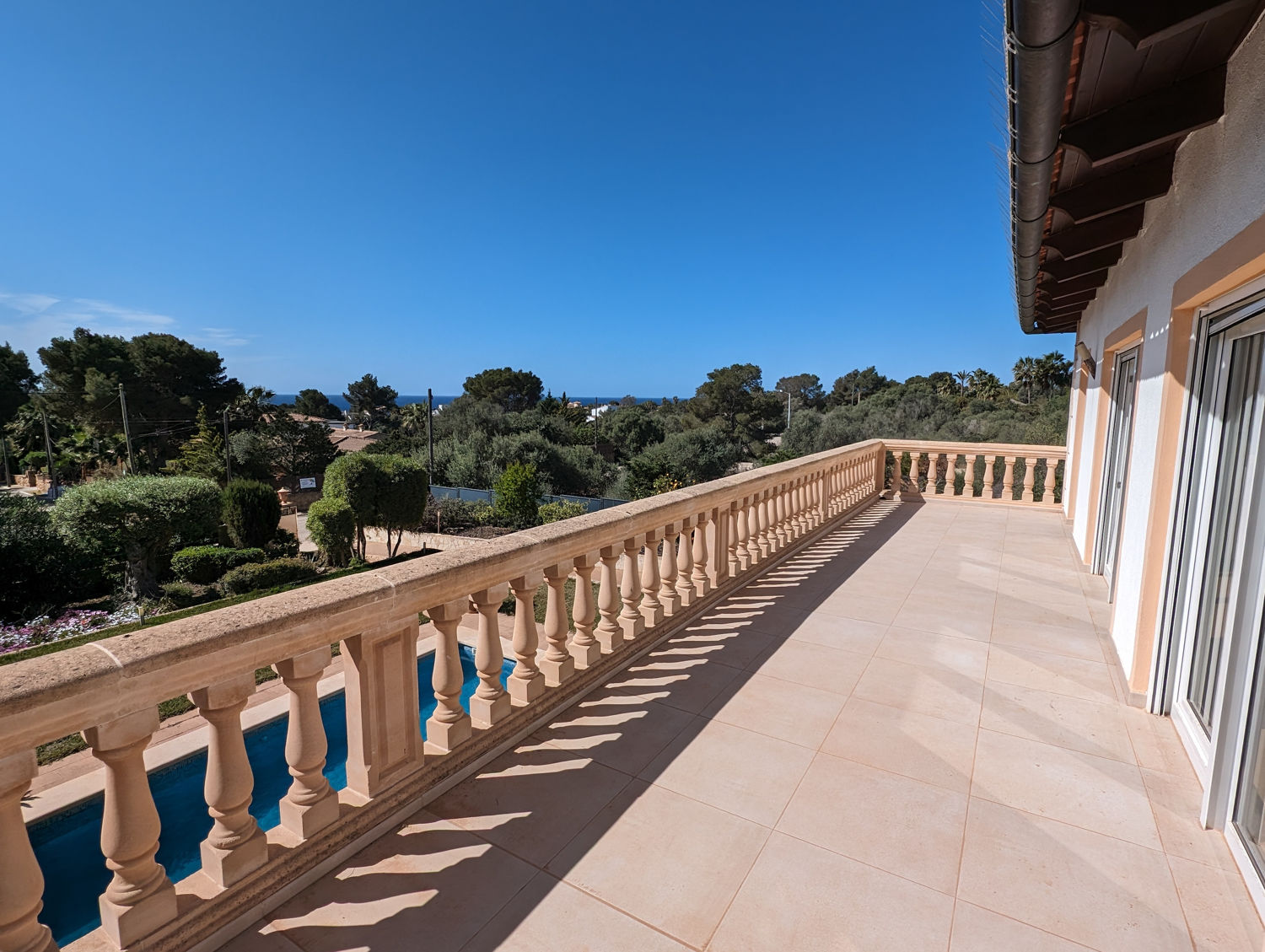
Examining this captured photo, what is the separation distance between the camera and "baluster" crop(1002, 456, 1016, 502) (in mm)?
8203

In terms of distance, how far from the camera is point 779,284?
31703mm

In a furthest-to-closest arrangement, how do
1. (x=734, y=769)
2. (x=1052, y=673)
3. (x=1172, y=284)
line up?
(x=1052, y=673) < (x=1172, y=284) < (x=734, y=769)

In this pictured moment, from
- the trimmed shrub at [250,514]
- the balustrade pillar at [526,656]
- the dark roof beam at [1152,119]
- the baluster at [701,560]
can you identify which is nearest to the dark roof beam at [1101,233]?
the dark roof beam at [1152,119]

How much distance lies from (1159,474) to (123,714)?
4.14m

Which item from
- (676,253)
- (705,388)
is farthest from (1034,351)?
(676,253)

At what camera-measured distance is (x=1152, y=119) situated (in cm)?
225

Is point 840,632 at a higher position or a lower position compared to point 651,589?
lower

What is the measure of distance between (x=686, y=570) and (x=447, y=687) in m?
2.09

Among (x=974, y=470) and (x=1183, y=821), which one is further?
(x=974, y=470)

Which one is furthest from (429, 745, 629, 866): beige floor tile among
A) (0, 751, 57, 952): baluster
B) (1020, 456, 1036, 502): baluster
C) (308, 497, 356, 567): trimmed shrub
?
(308, 497, 356, 567): trimmed shrub

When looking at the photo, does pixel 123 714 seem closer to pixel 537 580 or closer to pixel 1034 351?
pixel 537 580

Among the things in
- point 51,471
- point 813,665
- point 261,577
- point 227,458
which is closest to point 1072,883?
point 813,665

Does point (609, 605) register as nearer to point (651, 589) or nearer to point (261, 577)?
point (651, 589)

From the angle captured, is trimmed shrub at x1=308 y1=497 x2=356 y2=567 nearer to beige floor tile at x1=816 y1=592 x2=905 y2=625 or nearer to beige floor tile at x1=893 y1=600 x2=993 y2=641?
beige floor tile at x1=816 y1=592 x2=905 y2=625
